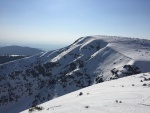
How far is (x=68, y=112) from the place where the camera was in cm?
1316

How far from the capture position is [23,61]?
188250 mm

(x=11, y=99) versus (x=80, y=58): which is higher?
(x=80, y=58)

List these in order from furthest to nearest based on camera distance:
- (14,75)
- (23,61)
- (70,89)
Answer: (23,61)
(14,75)
(70,89)

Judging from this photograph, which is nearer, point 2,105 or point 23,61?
point 2,105

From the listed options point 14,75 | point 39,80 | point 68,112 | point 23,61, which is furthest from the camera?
point 23,61

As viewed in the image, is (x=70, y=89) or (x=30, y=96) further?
(x=30, y=96)

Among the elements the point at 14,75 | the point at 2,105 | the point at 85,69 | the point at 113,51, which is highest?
the point at 113,51

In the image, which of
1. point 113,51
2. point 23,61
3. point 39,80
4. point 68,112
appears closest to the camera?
point 68,112

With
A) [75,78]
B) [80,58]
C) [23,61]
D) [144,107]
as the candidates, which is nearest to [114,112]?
[144,107]

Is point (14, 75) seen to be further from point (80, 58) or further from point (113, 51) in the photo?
point (113, 51)

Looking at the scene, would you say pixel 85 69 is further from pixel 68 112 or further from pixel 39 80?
pixel 68 112

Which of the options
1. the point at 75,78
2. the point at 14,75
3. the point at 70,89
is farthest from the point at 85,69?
the point at 14,75

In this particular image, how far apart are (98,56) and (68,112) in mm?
99816

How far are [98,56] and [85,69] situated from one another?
44.6 feet
